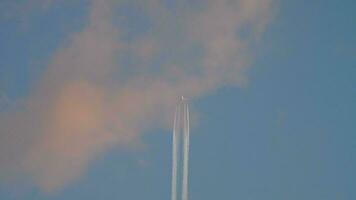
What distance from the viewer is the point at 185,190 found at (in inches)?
1130

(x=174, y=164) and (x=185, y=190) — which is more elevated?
(x=174, y=164)

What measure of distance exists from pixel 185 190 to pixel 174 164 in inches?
151

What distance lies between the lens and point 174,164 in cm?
2950
